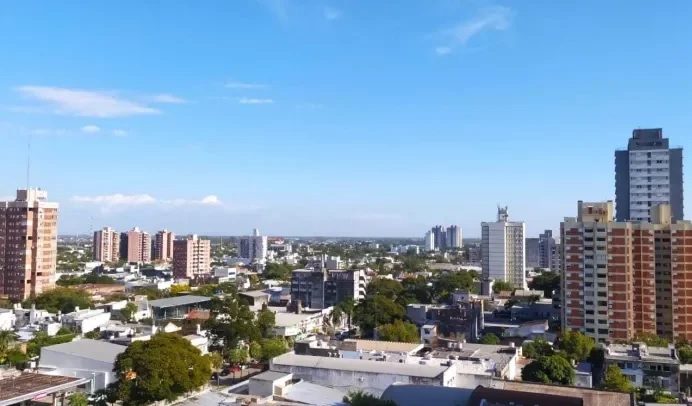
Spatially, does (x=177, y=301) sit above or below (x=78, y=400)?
above

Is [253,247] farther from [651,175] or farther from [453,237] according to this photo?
[651,175]

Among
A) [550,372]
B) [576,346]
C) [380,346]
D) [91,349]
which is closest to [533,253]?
[576,346]

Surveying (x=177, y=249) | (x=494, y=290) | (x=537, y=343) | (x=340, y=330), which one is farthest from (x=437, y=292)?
(x=177, y=249)

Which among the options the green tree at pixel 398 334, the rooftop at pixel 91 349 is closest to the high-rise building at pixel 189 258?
the green tree at pixel 398 334

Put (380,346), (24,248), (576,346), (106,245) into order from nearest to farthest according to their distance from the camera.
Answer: (380,346), (576,346), (24,248), (106,245)

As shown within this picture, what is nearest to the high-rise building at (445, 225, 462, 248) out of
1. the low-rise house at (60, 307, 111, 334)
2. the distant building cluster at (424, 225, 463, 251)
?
the distant building cluster at (424, 225, 463, 251)

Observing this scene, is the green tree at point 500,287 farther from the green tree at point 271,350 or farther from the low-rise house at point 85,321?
the low-rise house at point 85,321

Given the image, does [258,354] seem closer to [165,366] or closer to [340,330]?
[165,366]
